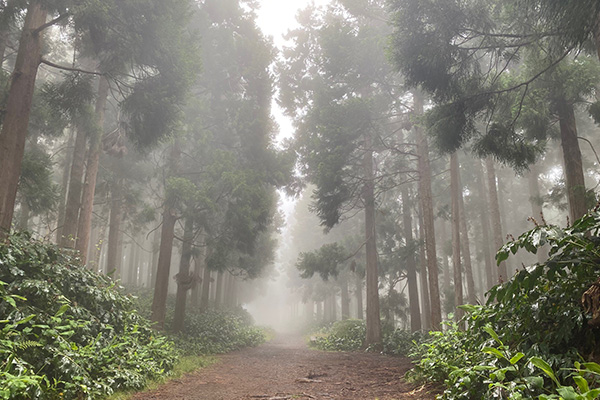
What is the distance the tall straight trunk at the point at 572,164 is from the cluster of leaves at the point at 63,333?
29.5 feet

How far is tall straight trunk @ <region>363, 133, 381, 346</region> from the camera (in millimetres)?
13883

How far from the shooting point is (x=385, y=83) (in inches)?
584

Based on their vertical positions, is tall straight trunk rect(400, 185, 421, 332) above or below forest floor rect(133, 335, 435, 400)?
above

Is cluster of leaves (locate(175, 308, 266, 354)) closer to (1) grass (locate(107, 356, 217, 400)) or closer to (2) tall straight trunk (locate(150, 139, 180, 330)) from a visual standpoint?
(2) tall straight trunk (locate(150, 139, 180, 330))

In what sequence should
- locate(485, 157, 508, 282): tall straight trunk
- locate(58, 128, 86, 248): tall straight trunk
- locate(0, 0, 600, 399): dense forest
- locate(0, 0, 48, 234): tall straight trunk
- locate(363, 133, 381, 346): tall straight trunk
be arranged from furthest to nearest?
locate(363, 133, 381, 346): tall straight trunk
locate(485, 157, 508, 282): tall straight trunk
locate(58, 128, 86, 248): tall straight trunk
locate(0, 0, 48, 234): tall straight trunk
locate(0, 0, 600, 399): dense forest

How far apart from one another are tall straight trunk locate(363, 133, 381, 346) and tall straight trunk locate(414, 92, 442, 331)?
213cm

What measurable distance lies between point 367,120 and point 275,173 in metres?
4.57

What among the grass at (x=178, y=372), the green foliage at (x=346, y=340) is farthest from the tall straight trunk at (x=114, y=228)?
the green foliage at (x=346, y=340)

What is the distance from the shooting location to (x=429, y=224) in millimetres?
11883

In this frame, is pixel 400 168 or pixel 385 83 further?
pixel 400 168

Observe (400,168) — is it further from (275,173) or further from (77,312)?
(77,312)

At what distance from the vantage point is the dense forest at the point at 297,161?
3543 mm

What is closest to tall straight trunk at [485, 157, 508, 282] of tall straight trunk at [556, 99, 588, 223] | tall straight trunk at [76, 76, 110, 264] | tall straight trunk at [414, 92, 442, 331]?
tall straight trunk at [414, 92, 442, 331]

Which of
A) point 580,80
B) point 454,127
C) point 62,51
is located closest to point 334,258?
point 454,127
